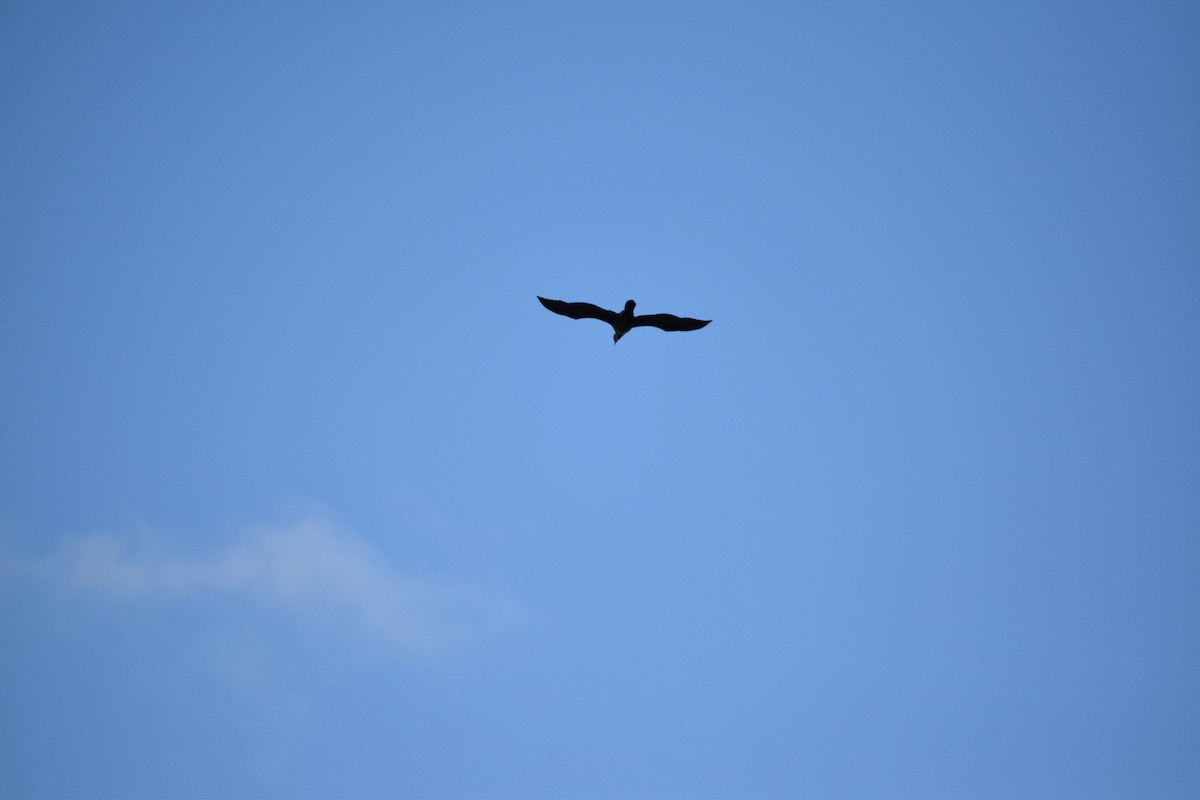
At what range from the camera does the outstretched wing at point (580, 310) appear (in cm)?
3250

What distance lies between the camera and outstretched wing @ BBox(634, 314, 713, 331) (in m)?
33.2

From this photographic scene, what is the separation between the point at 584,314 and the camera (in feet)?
109

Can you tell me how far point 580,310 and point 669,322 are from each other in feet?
11.1

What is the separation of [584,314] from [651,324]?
254 centimetres

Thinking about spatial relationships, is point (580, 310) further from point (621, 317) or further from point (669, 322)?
point (669, 322)

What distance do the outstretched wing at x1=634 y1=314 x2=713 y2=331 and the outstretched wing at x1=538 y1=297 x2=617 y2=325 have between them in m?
1.02

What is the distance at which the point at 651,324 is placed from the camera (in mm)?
33500

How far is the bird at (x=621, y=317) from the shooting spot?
107 feet

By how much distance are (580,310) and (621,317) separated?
1533mm

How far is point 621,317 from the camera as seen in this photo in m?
33.1

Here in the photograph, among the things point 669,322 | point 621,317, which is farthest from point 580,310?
point 669,322

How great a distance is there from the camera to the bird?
3259cm
